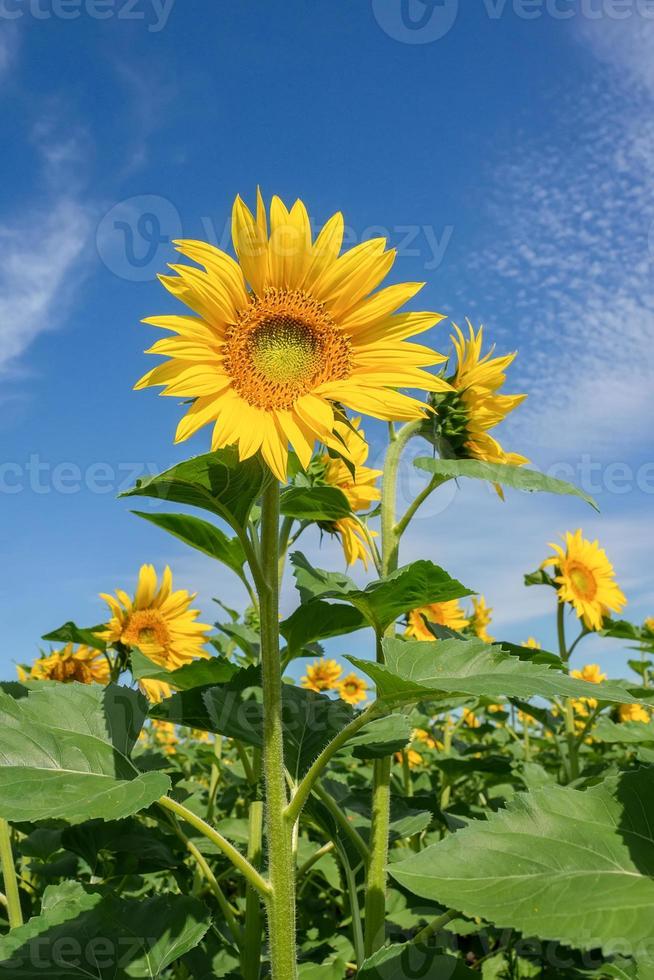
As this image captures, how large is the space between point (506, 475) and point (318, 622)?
67cm

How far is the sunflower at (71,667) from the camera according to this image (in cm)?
387

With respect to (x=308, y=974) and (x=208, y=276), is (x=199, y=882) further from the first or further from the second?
(x=208, y=276)

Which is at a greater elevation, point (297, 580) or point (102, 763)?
point (297, 580)

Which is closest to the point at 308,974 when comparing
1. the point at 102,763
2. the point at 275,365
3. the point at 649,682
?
the point at 102,763

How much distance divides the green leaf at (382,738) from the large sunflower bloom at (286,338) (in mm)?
679

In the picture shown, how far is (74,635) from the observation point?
325 cm

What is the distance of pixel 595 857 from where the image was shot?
1.50 metres

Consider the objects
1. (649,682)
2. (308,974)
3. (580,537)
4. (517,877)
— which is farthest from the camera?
(649,682)

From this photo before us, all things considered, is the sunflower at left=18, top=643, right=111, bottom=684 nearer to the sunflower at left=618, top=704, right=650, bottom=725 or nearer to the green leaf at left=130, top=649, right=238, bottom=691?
the green leaf at left=130, top=649, right=238, bottom=691

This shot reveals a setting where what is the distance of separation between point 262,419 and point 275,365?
0.84 feet

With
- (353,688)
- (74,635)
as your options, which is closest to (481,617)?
(353,688)

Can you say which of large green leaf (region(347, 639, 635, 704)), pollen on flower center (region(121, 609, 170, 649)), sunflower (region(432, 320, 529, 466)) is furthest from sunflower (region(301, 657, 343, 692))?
large green leaf (region(347, 639, 635, 704))

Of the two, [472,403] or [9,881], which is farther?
[472,403]

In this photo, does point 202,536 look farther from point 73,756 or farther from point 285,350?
point 73,756
